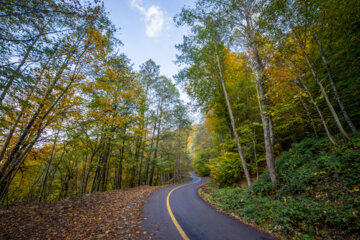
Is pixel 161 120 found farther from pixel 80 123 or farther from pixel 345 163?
pixel 345 163

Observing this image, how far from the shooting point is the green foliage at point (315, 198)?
10.2ft

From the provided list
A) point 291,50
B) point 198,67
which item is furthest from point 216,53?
point 291,50

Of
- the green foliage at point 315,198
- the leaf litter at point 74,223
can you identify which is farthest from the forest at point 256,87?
the leaf litter at point 74,223

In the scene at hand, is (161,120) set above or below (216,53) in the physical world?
below

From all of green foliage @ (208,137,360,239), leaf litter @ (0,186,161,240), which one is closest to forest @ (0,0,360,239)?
green foliage @ (208,137,360,239)

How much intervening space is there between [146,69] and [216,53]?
29.2ft

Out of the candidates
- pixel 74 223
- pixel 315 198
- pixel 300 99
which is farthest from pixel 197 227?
pixel 300 99

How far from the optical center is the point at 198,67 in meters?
10.4

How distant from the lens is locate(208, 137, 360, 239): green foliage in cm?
310

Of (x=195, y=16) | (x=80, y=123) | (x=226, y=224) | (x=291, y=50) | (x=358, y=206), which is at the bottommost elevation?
(x=226, y=224)

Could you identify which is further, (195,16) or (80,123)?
(195,16)

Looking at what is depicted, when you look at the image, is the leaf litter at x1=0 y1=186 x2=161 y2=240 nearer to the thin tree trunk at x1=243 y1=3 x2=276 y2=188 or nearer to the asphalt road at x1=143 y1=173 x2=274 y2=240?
the asphalt road at x1=143 y1=173 x2=274 y2=240

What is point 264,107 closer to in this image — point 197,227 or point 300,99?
point 300,99

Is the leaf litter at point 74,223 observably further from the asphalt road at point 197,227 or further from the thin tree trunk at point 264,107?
the thin tree trunk at point 264,107
